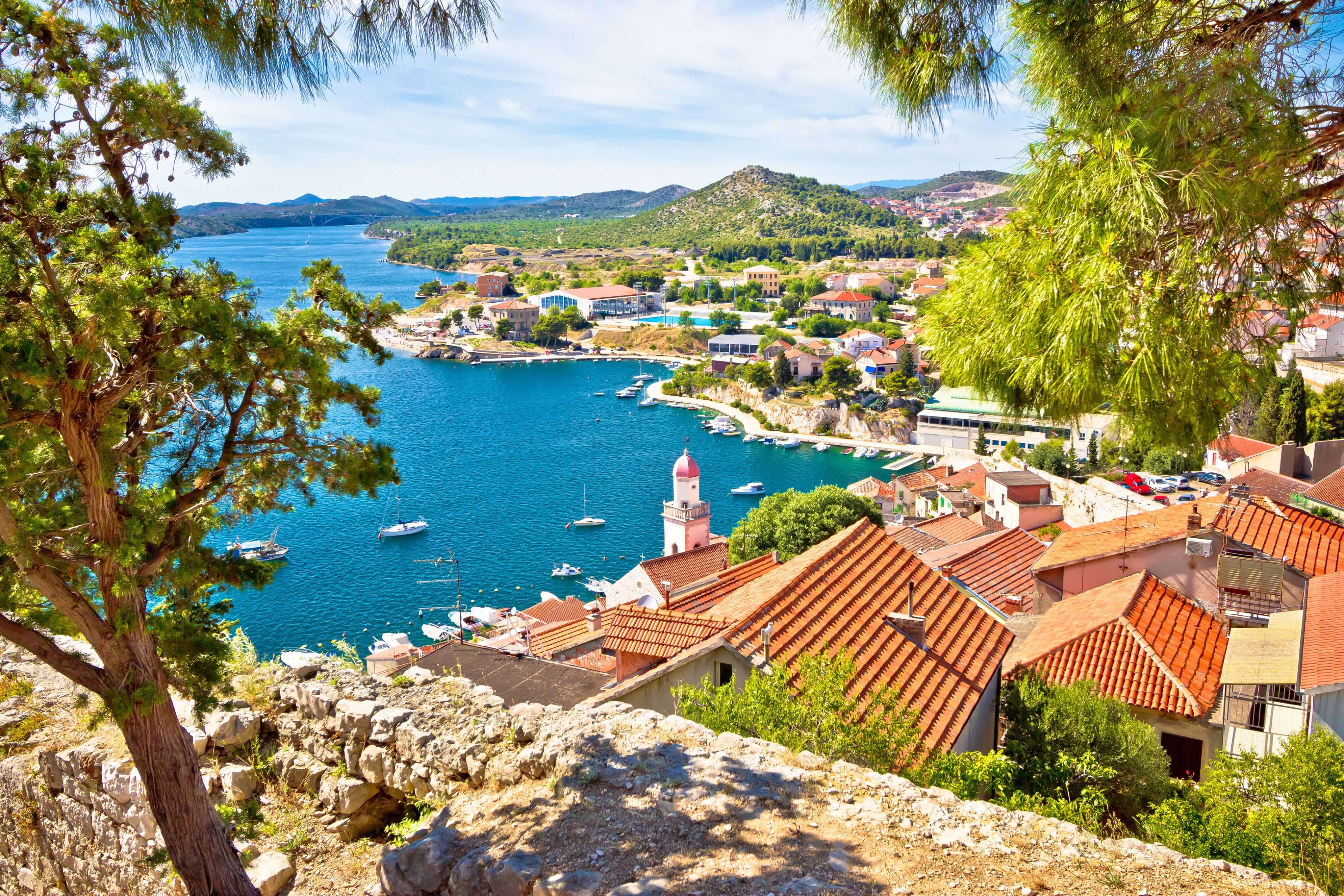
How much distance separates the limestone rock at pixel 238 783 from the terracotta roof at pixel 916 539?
19.5 m

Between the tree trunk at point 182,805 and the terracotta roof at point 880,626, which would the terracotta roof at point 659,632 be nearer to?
the terracotta roof at point 880,626

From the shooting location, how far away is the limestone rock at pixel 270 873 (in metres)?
4.79

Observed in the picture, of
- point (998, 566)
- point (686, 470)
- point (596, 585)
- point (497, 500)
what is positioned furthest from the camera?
point (497, 500)

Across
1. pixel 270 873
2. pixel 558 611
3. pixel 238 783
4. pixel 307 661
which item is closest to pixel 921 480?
pixel 558 611

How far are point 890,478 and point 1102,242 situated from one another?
4741 centimetres

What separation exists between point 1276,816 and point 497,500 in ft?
137

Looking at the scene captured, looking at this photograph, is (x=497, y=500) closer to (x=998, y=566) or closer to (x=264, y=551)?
(x=264, y=551)

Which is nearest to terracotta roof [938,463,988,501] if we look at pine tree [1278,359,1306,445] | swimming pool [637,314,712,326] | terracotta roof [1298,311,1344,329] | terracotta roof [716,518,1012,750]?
→ pine tree [1278,359,1306,445]

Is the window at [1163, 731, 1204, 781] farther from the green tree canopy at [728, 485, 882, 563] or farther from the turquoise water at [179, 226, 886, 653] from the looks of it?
the turquoise water at [179, 226, 886, 653]

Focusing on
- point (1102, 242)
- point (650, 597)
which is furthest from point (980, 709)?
point (650, 597)

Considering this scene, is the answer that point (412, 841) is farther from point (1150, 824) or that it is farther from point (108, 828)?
point (1150, 824)

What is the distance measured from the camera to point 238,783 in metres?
5.44

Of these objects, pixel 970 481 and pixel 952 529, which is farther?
pixel 970 481

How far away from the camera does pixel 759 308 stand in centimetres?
10862
